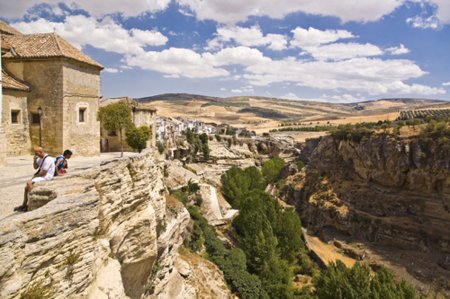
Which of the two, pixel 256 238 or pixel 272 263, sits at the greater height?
pixel 256 238

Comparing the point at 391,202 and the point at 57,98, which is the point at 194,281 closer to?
the point at 57,98

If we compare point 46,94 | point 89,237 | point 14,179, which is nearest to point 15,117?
point 46,94

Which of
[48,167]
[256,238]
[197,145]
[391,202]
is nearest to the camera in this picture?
[48,167]

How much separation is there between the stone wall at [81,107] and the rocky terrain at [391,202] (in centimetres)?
2636

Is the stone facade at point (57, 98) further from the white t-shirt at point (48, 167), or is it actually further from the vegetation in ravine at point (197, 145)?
the vegetation in ravine at point (197, 145)

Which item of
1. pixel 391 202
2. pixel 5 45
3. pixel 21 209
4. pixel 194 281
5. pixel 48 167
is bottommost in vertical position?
pixel 194 281

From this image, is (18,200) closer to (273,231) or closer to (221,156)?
(273,231)

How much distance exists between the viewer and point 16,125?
51.0ft

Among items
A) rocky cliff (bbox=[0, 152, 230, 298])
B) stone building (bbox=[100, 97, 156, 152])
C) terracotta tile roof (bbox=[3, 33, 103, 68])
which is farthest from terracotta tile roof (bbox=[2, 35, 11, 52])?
rocky cliff (bbox=[0, 152, 230, 298])

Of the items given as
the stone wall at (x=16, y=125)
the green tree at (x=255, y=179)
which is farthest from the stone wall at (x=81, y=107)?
the green tree at (x=255, y=179)

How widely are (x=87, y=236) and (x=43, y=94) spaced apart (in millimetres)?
11529

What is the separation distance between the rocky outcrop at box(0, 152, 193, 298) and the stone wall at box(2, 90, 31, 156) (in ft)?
22.3

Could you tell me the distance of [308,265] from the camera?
29188 millimetres

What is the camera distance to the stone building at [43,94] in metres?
15.4
